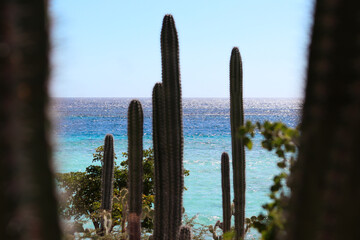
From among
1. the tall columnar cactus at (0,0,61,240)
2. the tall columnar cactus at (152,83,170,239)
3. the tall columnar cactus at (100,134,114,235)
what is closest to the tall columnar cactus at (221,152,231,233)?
the tall columnar cactus at (152,83,170,239)

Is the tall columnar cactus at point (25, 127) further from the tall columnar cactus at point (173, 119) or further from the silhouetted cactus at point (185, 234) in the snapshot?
the silhouetted cactus at point (185, 234)

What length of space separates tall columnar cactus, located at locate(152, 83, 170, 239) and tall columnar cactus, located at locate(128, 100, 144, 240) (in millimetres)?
299

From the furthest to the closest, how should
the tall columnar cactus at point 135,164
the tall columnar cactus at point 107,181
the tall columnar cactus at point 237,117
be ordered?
the tall columnar cactus at point 107,181, the tall columnar cactus at point 237,117, the tall columnar cactus at point 135,164

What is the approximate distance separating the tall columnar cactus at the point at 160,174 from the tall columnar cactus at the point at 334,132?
12.6 ft

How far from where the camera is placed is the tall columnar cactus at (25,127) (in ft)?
2.24

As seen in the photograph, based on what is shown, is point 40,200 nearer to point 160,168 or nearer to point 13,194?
point 13,194

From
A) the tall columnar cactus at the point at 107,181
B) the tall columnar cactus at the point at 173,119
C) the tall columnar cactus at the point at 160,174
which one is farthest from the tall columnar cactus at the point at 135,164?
the tall columnar cactus at the point at 107,181

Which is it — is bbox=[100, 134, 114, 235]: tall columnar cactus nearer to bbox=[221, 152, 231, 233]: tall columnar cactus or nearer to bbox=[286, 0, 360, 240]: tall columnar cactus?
bbox=[221, 152, 231, 233]: tall columnar cactus

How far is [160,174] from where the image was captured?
4.77m

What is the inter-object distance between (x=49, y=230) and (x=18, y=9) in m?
0.43

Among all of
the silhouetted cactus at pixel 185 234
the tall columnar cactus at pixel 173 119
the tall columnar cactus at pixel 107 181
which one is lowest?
the silhouetted cactus at pixel 185 234

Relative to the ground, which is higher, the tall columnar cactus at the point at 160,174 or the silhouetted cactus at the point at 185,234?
the tall columnar cactus at the point at 160,174

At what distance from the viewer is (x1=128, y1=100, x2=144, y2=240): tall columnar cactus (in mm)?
5074

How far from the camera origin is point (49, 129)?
2.60ft
